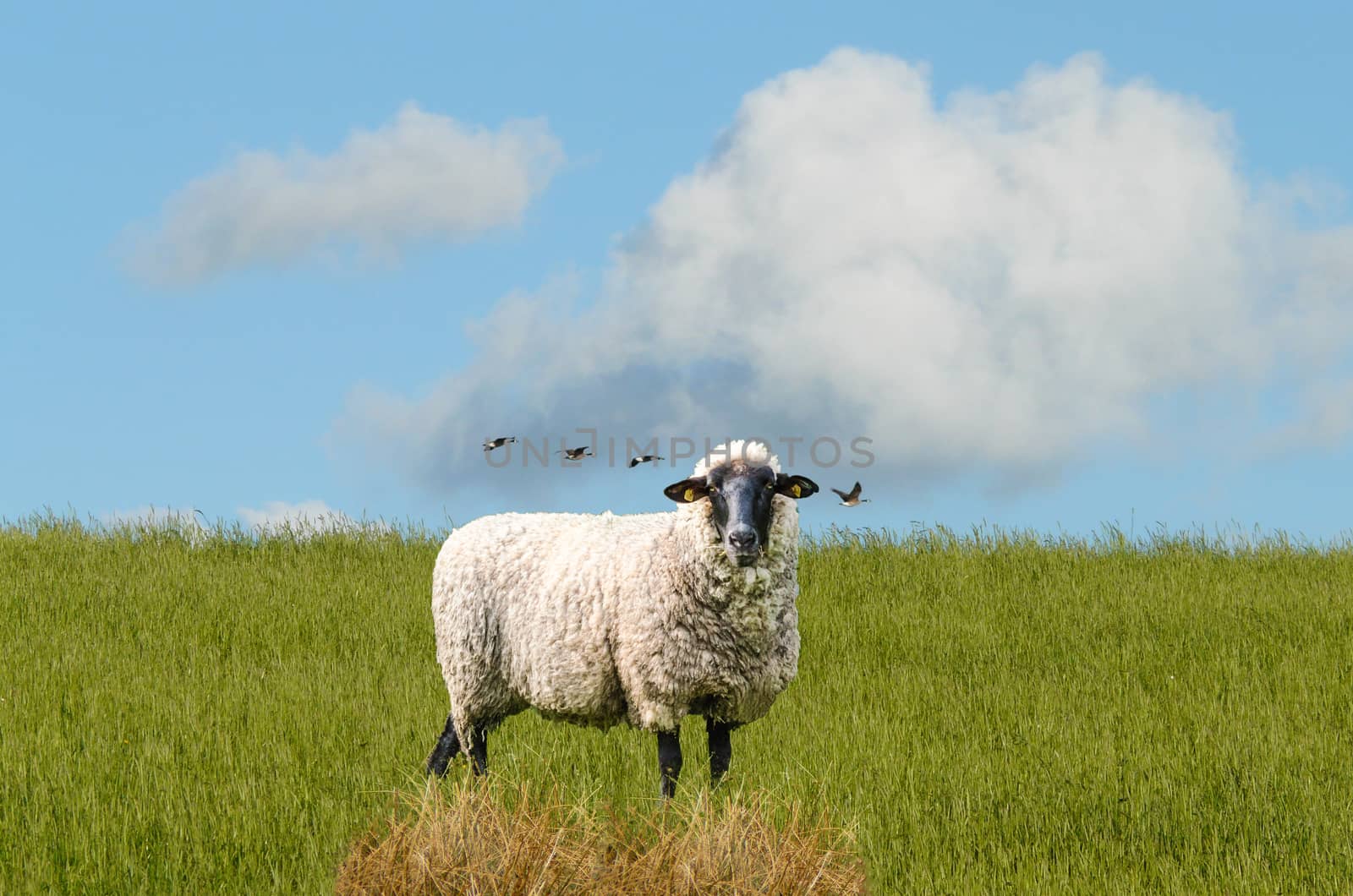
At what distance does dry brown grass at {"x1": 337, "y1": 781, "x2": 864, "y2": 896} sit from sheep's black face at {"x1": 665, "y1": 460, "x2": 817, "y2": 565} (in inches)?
46.9

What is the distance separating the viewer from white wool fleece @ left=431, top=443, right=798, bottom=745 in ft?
20.5

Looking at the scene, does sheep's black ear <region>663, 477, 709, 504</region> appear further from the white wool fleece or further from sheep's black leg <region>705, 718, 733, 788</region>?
sheep's black leg <region>705, 718, 733, 788</region>

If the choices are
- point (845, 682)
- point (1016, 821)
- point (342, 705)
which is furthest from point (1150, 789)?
point (342, 705)

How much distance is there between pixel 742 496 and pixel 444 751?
293cm

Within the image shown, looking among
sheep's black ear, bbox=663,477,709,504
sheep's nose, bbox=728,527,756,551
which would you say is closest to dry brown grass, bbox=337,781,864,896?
sheep's nose, bbox=728,527,756,551

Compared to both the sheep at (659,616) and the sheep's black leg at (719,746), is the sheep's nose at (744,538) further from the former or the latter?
the sheep's black leg at (719,746)

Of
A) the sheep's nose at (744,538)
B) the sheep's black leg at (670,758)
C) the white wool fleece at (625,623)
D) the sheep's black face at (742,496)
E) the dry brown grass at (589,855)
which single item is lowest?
the dry brown grass at (589,855)

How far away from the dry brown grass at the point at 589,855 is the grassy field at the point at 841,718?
362 mm

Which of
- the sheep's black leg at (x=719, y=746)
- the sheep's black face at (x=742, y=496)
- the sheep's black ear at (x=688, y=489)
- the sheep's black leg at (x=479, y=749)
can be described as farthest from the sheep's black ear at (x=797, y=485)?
the sheep's black leg at (x=479, y=749)

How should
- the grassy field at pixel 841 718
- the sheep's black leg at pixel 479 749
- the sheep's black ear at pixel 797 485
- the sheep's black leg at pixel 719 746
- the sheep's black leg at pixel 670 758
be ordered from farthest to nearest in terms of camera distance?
the sheep's black leg at pixel 479 749 → the grassy field at pixel 841 718 → the sheep's black leg at pixel 719 746 → the sheep's black leg at pixel 670 758 → the sheep's black ear at pixel 797 485

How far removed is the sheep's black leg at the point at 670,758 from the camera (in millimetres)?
6141

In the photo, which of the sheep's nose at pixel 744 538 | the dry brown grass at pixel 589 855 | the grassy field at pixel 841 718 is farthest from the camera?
the grassy field at pixel 841 718

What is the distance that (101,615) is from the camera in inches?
522

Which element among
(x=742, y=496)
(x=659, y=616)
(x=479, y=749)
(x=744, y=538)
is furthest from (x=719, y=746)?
(x=479, y=749)
